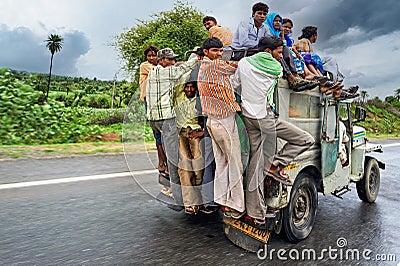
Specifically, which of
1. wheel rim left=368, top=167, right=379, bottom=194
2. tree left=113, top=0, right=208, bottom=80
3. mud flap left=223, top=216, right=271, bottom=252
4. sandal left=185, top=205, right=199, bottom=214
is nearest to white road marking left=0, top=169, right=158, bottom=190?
sandal left=185, top=205, right=199, bottom=214

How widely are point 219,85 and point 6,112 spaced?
29.9 feet

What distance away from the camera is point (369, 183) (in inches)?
256

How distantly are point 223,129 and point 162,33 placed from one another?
45.9 ft

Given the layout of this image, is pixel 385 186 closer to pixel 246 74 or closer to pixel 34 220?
pixel 246 74

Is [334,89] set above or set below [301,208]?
above

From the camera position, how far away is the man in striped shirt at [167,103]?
4355 mm

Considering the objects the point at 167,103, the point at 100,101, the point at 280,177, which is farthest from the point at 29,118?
the point at 280,177

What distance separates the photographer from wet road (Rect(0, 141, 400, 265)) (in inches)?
154

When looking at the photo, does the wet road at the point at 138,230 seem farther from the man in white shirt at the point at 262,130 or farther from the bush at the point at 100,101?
the bush at the point at 100,101

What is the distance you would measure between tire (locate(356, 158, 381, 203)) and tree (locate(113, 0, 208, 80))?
11293mm

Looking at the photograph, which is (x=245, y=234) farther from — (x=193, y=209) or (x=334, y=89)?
(x=334, y=89)

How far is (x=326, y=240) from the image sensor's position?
4.63 meters

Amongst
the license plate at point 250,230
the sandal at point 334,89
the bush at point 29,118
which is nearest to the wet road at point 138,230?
the license plate at point 250,230

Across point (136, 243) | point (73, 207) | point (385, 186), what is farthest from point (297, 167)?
point (385, 186)
